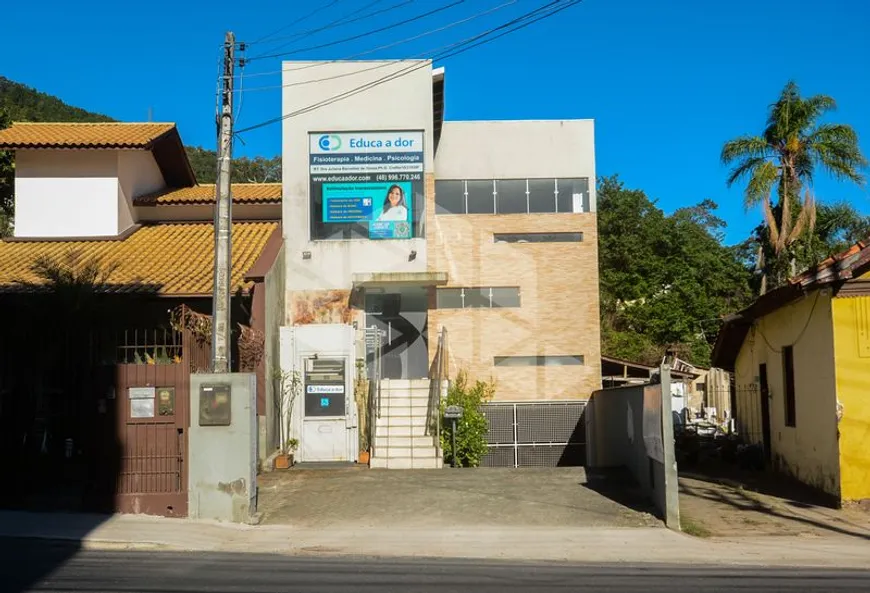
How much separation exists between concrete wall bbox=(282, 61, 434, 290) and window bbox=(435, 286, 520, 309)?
0.96m

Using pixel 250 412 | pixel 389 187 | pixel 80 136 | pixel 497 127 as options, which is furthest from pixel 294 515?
pixel 80 136

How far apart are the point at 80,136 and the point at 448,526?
15915 mm

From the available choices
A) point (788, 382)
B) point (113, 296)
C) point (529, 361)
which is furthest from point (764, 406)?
point (113, 296)

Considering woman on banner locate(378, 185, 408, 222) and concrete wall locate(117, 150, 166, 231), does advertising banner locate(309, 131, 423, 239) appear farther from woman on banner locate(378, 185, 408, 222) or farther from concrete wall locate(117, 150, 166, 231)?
concrete wall locate(117, 150, 166, 231)

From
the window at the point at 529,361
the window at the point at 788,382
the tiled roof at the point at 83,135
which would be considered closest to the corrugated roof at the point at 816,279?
the window at the point at 788,382

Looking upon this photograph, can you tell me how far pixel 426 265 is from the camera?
21688 millimetres

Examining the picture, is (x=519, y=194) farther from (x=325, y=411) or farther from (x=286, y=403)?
(x=286, y=403)

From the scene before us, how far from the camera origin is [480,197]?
22.2 m

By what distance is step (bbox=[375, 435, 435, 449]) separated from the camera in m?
18.8

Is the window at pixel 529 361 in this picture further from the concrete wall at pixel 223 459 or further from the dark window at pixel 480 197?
the concrete wall at pixel 223 459

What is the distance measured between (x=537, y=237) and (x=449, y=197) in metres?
A: 2.43

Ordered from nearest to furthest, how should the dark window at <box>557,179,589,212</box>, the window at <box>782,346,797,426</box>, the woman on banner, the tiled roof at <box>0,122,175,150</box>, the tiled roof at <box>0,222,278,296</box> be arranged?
the window at <box>782,346,797,426</box>
the tiled roof at <box>0,222,278,296</box>
the woman on banner
the dark window at <box>557,179,589,212</box>
the tiled roof at <box>0,122,175,150</box>

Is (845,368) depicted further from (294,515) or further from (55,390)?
(55,390)

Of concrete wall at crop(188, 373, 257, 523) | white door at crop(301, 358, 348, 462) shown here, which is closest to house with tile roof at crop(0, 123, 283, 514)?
concrete wall at crop(188, 373, 257, 523)
